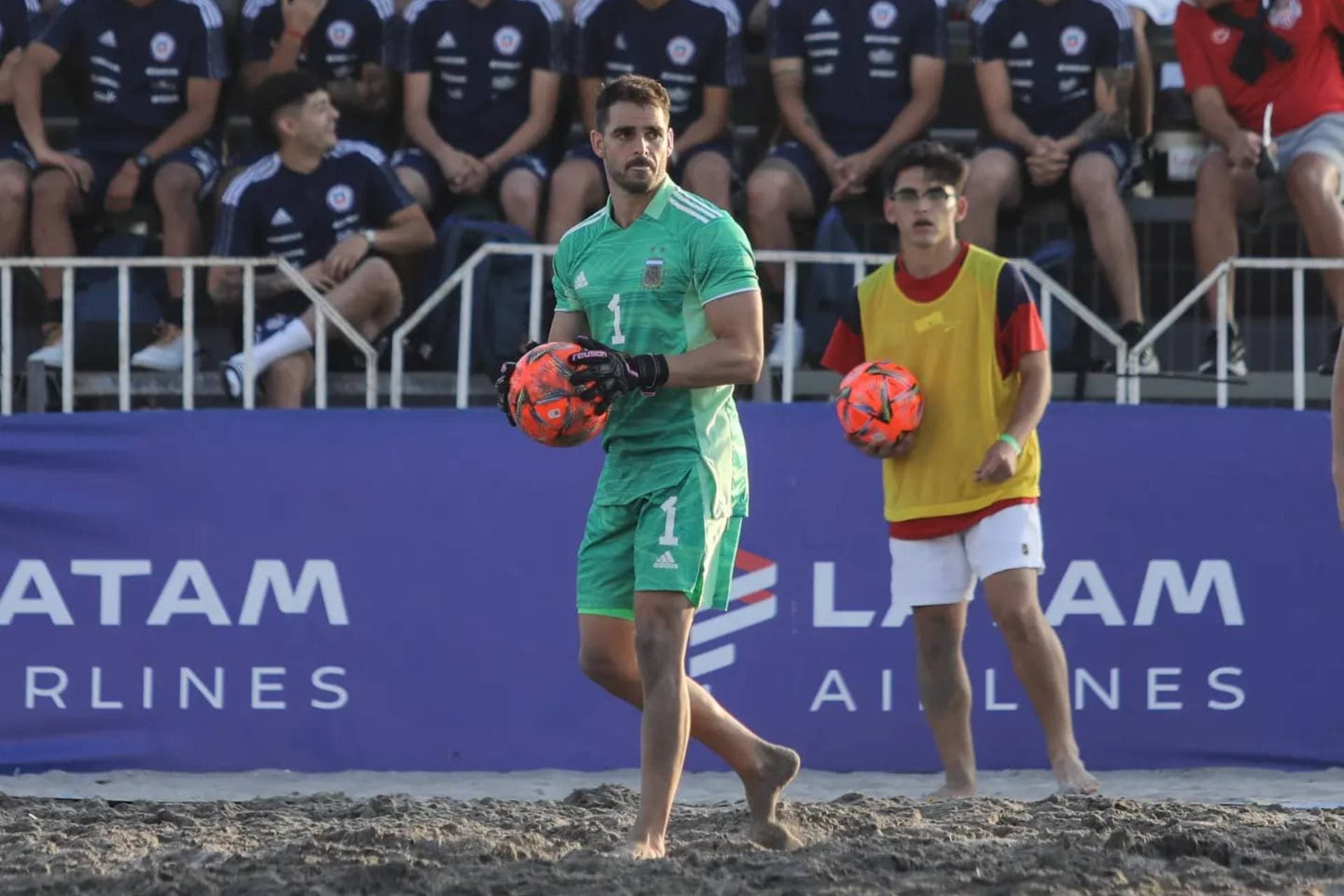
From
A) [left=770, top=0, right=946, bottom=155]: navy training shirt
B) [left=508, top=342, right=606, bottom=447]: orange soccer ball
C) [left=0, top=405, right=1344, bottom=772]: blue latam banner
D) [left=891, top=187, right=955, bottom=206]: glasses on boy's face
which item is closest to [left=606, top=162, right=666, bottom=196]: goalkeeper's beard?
[left=508, top=342, right=606, bottom=447]: orange soccer ball

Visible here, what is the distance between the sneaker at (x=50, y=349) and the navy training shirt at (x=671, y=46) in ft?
9.19

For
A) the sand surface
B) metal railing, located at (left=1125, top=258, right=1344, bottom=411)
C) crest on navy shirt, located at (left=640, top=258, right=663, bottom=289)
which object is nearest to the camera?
the sand surface

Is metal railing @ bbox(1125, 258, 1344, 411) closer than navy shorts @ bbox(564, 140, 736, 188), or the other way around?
metal railing @ bbox(1125, 258, 1344, 411)

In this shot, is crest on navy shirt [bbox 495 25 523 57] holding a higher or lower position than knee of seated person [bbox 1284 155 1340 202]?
higher

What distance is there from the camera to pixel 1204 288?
8.45 m

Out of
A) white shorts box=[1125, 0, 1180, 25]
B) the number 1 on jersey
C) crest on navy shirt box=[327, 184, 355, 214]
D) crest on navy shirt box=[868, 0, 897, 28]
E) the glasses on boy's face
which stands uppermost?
white shorts box=[1125, 0, 1180, 25]

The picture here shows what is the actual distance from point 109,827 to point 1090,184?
546cm

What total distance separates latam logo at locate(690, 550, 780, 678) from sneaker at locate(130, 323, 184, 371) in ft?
9.50

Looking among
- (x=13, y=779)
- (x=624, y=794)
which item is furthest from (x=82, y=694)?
(x=624, y=794)

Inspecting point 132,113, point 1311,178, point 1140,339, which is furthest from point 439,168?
point 1311,178

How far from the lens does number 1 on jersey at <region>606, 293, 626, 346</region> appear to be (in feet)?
17.7

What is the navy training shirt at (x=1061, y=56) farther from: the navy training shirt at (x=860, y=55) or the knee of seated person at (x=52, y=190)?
the knee of seated person at (x=52, y=190)

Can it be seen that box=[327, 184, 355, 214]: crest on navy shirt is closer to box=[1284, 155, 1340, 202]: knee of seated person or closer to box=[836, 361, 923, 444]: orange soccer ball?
box=[836, 361, 923, 444]: orange soccer ball

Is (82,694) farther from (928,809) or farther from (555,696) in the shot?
(928,809)
